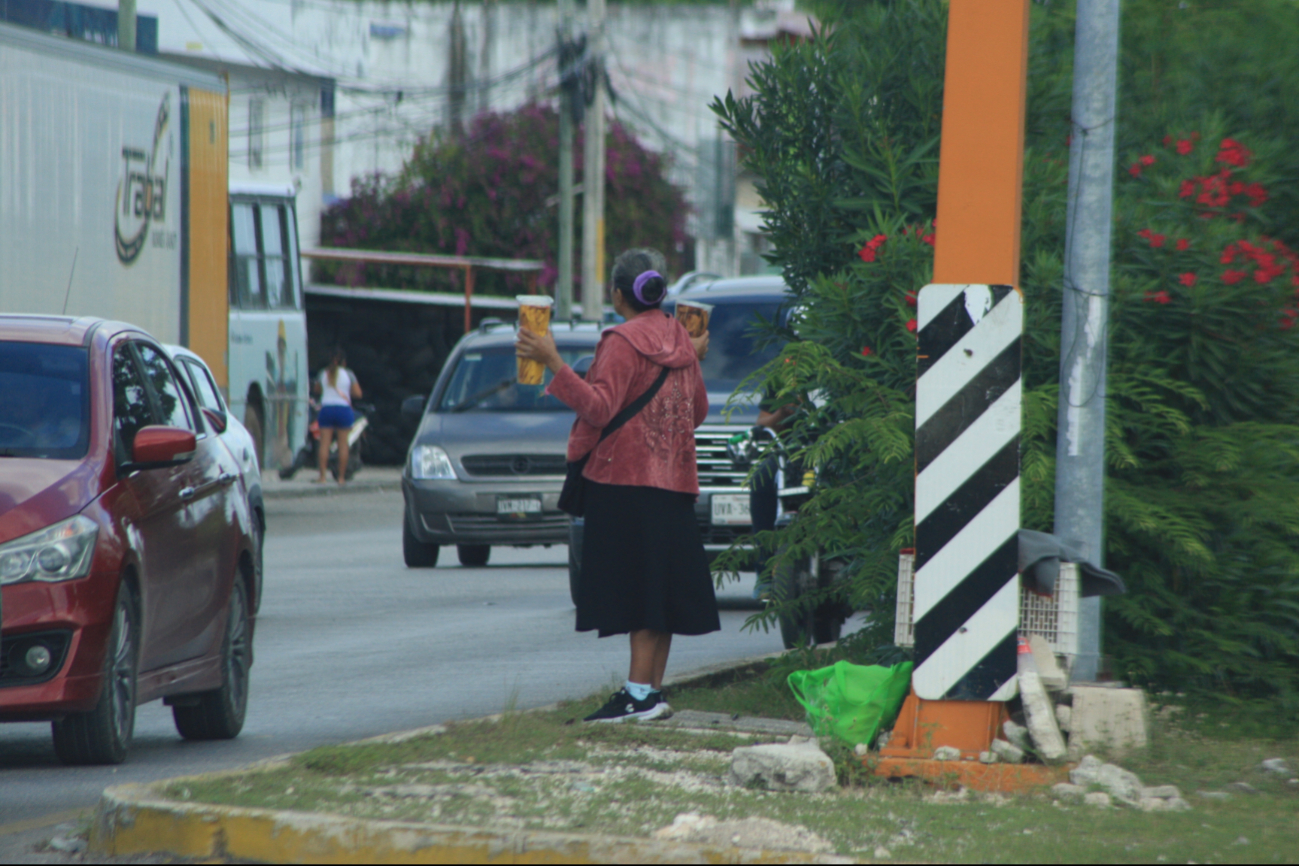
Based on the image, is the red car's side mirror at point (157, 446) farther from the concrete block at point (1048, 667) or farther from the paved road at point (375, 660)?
the concrete block at point (1048, 667)

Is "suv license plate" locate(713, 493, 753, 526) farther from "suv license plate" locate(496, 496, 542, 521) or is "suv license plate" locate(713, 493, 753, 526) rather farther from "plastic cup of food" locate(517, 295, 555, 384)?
"plastic cup of food" locate(517, 295, 555, 384)

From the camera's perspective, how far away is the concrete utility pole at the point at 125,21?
22.1 metres

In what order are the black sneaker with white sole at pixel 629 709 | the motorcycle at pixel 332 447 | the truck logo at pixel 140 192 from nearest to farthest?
the black sneaker with white sole at pixel 629 709 → the truck logo at pixel 140 192 → the motorcycle at pixel 332 447

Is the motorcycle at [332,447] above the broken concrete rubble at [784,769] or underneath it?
underneath

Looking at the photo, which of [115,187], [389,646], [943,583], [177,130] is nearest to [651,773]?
[943,583]

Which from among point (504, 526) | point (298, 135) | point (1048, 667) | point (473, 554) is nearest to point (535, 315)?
point (1048, 667)

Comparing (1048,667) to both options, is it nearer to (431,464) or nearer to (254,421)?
(431,464)

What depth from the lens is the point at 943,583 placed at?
609 centimetres

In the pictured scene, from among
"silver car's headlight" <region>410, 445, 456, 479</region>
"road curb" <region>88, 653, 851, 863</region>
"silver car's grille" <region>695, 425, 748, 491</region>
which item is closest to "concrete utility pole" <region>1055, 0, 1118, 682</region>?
"road curb" <region>88, 653, 851, 863</region>

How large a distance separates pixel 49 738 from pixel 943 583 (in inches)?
160

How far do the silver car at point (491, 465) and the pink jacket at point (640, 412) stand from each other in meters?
8.49

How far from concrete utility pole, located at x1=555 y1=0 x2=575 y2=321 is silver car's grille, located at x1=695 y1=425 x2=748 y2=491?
1533cm

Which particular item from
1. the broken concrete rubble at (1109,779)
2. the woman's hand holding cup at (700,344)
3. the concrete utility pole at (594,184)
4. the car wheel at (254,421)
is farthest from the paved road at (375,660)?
the concrete utility pole at (594,184)

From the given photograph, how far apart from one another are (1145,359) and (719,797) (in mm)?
2968
